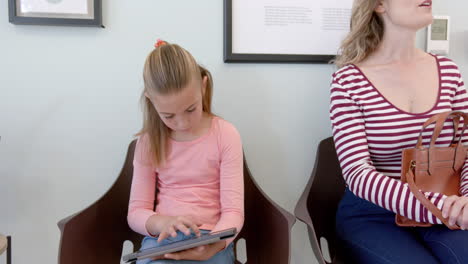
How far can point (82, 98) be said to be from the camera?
1290 mm

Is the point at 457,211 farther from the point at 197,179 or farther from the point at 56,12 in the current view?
the point at 56,12

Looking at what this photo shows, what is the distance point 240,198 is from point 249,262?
26 cm

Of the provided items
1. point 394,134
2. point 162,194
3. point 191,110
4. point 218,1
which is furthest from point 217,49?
point 394,134

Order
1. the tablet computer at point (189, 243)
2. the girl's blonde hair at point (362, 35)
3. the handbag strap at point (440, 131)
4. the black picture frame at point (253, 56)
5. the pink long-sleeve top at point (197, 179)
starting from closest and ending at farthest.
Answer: the tablet computer at point (189, 243) < the handbag strap at point (440, 131) < the pink long-sleeve top at point (197, 179) < the girl's blonde hair at point (362, 35) < the black picture frame at point (253, 56)

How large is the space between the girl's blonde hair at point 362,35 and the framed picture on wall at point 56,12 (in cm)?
Result: 82

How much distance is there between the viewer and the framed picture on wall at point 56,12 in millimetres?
1211

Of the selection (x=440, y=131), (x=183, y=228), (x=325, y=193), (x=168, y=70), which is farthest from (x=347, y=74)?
(x=183, y=228)

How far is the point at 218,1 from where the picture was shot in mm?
1318

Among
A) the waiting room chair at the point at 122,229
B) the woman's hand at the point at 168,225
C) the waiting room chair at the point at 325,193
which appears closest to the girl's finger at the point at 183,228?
the woman's hand at the point at 168,225

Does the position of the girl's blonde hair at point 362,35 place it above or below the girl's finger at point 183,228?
above

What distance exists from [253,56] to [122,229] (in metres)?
0.73

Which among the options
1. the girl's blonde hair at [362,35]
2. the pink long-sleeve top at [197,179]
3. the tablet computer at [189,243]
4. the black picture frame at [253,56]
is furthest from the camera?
the black picture frame at [253,56]

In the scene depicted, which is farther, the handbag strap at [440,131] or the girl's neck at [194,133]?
the girl's neck at [194,133]

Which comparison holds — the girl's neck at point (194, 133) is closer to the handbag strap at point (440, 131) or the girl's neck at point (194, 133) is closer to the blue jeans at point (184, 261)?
the blue jeans at point (184, 261)
